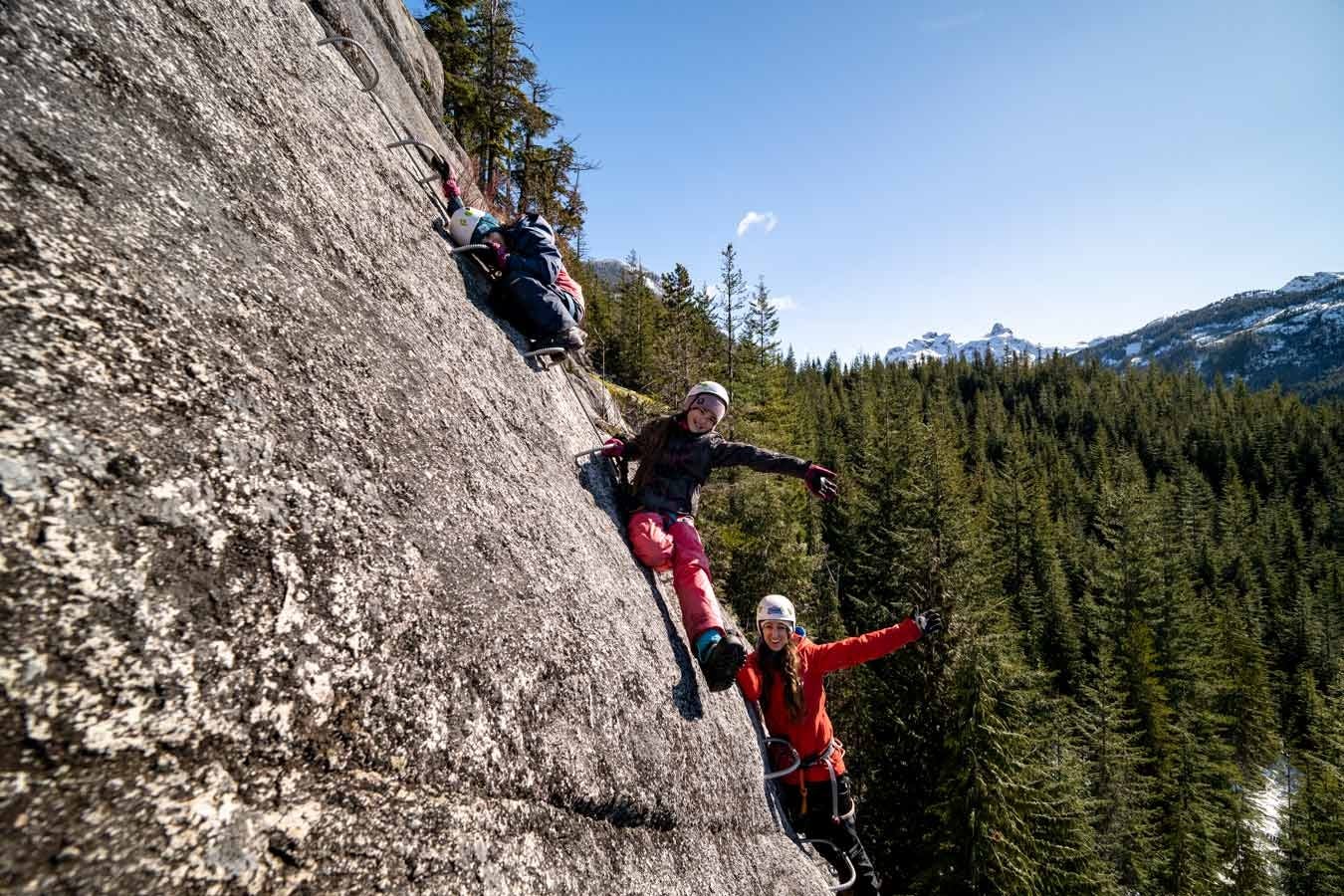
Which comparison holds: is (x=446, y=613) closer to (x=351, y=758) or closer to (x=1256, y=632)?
(x=351, y=758)

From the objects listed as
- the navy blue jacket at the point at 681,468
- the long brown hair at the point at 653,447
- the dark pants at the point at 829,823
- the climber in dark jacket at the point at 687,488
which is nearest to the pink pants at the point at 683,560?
the climber in dark jacket at the point at 687,488

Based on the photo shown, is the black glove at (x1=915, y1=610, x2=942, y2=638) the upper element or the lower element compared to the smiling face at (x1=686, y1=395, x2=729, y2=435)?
lower

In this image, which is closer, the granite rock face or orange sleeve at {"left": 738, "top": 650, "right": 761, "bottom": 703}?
the granite rock face

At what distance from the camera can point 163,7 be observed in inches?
106

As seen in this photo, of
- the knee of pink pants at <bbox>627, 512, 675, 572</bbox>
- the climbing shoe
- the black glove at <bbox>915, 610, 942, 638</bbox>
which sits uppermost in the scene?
the climbing shoe

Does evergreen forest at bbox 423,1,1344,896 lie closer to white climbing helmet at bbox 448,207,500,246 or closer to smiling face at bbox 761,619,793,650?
white climbing helmet at bbox 448,207,500,246

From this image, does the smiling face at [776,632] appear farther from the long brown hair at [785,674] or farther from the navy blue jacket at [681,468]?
the navy blue jacket at [681,468]

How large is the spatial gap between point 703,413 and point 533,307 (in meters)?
1.83

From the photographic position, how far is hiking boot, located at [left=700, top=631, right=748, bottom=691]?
178 inches

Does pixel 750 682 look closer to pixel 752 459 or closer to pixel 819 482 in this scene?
pixel 819 482

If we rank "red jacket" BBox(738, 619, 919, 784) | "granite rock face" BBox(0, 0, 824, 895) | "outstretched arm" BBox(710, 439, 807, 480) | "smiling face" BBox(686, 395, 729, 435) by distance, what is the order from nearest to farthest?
"granite rock face" BBox(0, 0, 824, 895) → "smiling face" BBox(686, 395, 729, 435) → "red jacket" BBox(738, 619, 919, 784) → "outstretched arm" BBox(710, 439, 807, 480)

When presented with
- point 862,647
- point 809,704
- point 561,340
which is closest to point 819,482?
point 862,647

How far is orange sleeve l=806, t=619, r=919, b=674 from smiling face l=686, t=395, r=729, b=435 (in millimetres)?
2405

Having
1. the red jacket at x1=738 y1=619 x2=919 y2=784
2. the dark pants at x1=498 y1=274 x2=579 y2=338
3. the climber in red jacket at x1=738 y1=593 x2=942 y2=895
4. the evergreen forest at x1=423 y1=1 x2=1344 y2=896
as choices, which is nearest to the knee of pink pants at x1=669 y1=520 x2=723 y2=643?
the climber in red jacket at x1=738 y1=593 x2=942 y2=895
